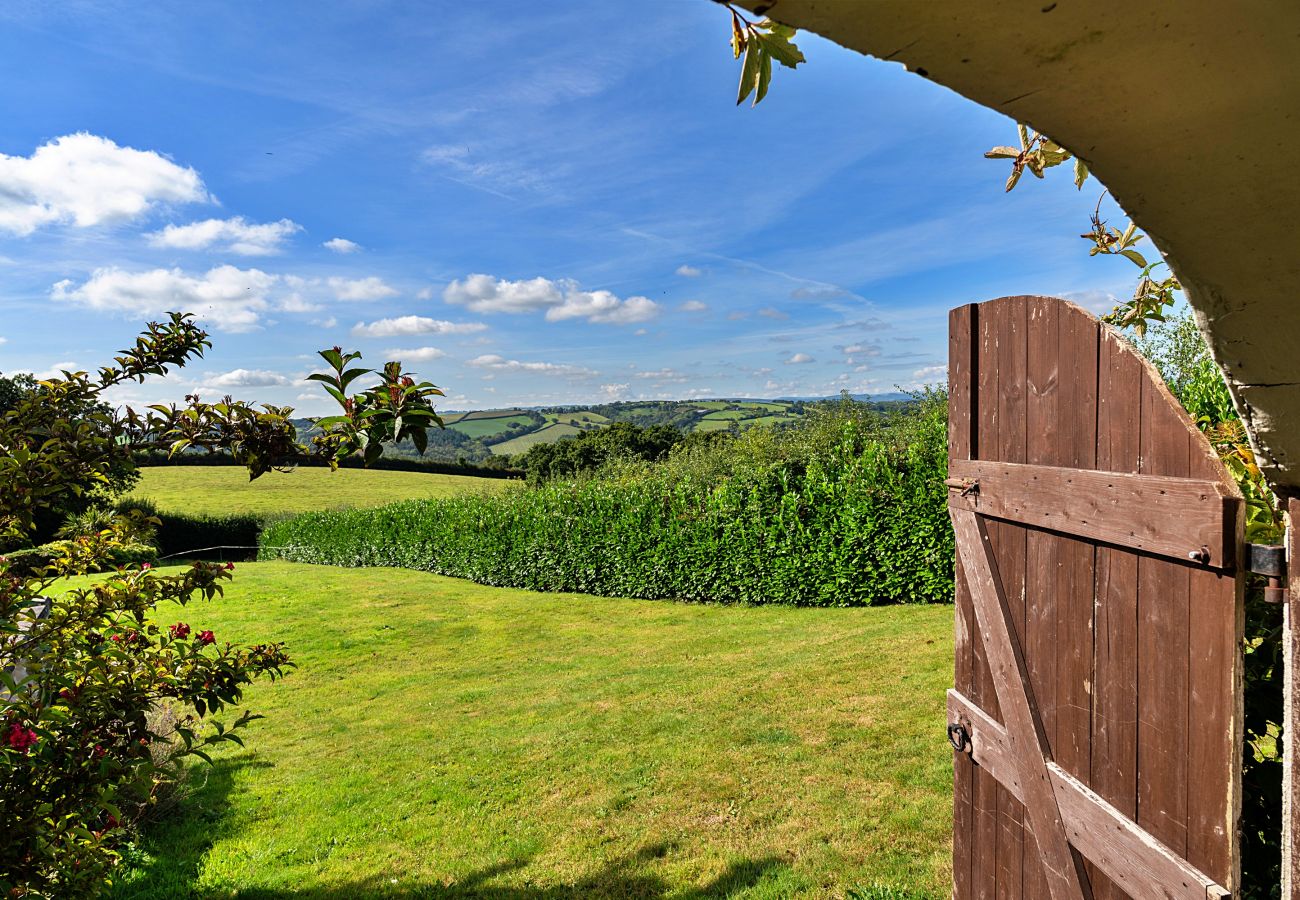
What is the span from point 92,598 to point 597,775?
4.00m

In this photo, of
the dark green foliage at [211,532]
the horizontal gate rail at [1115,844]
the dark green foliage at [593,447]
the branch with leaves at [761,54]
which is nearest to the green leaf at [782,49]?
the branch with leaves at [761,54]

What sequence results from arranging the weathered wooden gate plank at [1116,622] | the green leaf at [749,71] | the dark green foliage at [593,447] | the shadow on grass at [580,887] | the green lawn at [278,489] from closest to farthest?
1. the green leaf at [749,71]
2. the weathered wooden gate plank at [1116,622]
3. the shadow on grass at [580,887]
4. the dark green foliage at [593,447]
5. the green lawn at [278,489]

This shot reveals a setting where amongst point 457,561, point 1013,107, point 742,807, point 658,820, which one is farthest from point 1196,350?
point 457,561

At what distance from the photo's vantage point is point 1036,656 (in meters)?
2.09

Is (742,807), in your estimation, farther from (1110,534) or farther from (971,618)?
(1110,534)

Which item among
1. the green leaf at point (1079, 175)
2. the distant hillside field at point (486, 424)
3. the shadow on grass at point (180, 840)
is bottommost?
the shadow on grass at point (180, 840)

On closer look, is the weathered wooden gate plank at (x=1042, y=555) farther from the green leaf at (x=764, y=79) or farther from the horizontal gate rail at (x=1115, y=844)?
the green leaf at (x=764, y=79)

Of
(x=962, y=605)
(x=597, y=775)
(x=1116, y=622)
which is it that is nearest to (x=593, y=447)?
(x=597, y=775)

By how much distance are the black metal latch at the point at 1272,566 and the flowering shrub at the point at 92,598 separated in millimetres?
2049

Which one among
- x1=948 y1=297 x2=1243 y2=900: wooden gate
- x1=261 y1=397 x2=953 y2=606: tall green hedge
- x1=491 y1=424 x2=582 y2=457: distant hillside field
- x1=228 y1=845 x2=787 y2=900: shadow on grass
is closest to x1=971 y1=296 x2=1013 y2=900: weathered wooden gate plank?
x1=948 y1=297 x2=1243 y2=900: wooden gate

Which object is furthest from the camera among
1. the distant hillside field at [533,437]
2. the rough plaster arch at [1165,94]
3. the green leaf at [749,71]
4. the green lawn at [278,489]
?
the distant hillside field at [533,437]

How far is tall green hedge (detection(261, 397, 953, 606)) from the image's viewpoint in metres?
10.7

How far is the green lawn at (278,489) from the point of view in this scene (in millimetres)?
34250

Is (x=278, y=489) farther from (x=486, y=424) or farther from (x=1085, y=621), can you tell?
(x=1085, y=621)
